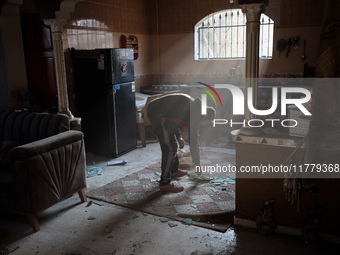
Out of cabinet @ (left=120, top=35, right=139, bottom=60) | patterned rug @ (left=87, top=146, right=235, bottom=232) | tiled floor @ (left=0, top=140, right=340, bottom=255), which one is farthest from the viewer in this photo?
cabinet @ (left=120, top=35, right=139, bottom=60)

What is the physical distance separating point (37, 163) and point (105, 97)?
2.26 m

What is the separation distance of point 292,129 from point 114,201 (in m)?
2.14

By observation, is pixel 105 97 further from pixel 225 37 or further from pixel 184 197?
pixel 225 37

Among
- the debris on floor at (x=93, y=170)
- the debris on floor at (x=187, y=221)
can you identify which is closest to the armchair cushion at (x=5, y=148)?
the debris on floor at (x=93, y=170)

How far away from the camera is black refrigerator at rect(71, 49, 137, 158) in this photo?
5227 mm

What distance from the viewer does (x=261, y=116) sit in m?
3.21

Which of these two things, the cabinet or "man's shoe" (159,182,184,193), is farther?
the cabinet

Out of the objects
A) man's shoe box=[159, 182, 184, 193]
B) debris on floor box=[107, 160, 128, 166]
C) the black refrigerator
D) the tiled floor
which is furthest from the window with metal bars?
the tiled floor

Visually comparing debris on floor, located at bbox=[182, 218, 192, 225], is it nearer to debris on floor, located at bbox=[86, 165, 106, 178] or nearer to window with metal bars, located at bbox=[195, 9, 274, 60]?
debris on floor, located at bbox=[86, 165, 106, 178]

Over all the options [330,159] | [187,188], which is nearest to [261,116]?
[330,159]

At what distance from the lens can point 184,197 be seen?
3.94 m

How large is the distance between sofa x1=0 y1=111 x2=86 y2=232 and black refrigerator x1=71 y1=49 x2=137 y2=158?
4.77ft

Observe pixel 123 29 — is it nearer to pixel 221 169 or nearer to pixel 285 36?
pixel 285 36

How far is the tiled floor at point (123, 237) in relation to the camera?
2.88 meters
